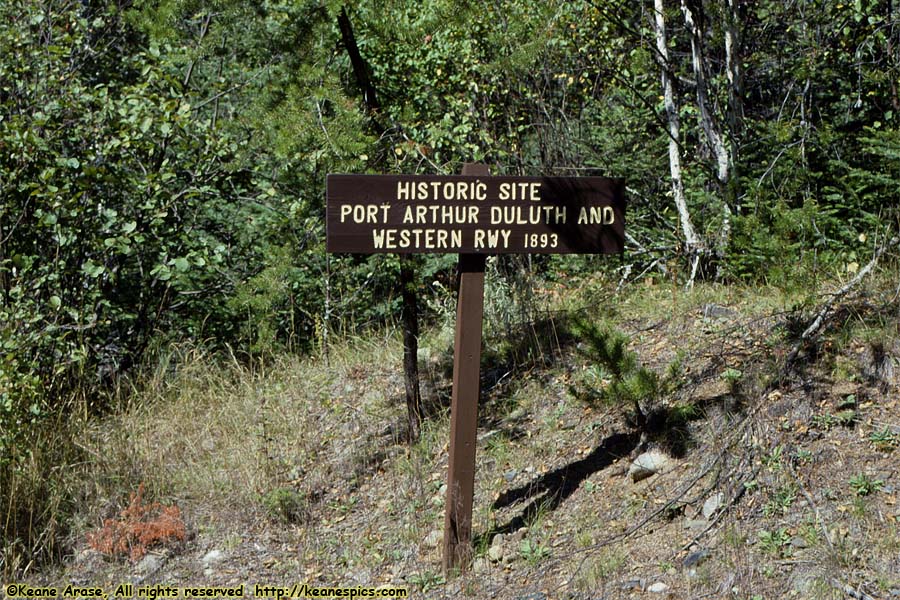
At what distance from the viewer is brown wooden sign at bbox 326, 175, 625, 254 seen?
14.8ft

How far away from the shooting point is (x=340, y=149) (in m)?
5.65

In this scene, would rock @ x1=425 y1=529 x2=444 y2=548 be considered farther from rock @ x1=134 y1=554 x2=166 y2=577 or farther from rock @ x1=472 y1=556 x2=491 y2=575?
rock @ x1=134 y1=554 x2=166 y2=577

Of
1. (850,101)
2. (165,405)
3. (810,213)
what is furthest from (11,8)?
(850,101)

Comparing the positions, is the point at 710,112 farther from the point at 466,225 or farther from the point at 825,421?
the point at 466,225

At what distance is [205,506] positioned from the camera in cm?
581

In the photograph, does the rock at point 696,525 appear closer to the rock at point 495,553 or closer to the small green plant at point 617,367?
the small green plant at point 617,367

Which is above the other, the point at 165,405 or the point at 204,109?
the point at 204,109

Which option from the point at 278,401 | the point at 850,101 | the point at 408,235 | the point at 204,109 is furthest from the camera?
the point at 204,109

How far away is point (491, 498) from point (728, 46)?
4.14 meters

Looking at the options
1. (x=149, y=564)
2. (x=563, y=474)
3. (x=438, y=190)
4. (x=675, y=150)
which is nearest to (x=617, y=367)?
(x=563, y=474)

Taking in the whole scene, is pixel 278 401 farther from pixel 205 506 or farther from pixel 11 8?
pixel 11 8

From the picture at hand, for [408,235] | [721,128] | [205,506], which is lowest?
[205,506]

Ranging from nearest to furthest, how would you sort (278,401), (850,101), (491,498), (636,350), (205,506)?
1. (491,498)
2. (205,506)
3. (636,350)
4. (278,401)
5. (850,101)

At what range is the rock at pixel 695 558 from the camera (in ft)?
14.6
